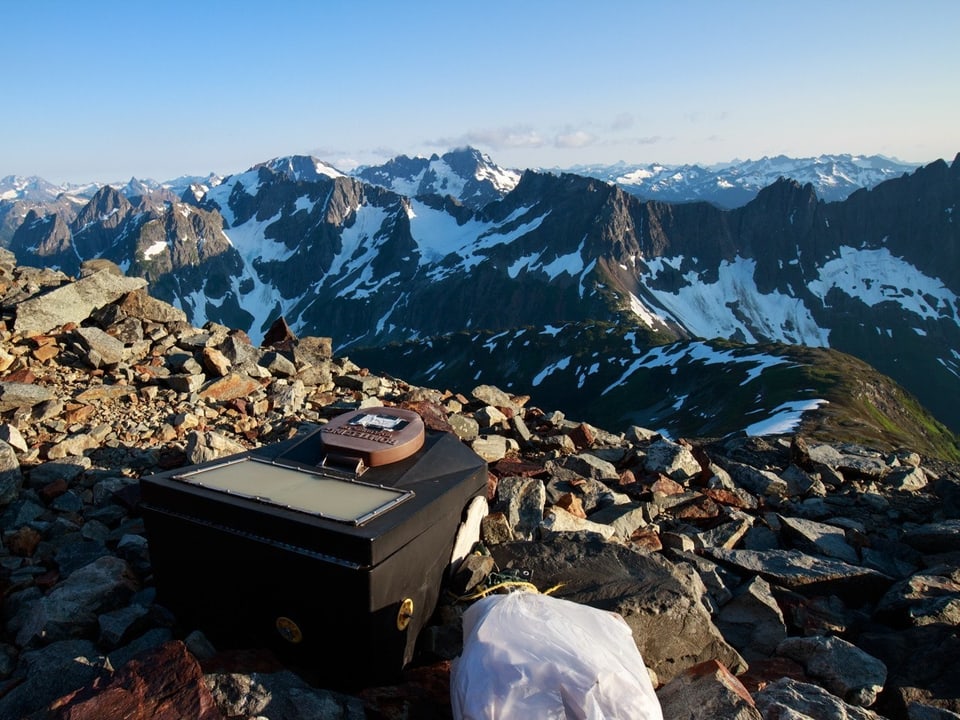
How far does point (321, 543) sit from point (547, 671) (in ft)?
5.49

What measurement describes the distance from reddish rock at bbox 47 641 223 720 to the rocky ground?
0.01m

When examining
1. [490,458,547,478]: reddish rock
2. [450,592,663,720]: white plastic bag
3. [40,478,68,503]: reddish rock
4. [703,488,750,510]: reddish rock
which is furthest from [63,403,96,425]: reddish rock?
[703,488,750,510]: reddish rock

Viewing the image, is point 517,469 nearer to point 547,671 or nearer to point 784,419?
point 547,671

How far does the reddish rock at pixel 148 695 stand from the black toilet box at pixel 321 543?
2.32 ft

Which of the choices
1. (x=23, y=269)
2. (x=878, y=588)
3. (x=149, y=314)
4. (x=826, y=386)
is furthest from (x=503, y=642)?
(x=826, y=386)

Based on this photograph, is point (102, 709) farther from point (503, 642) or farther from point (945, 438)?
point (945, 438)

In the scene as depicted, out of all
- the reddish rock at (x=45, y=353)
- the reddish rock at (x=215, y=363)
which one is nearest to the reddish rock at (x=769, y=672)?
the reddish rock at (x=215, y=363)

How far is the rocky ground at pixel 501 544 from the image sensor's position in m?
4.27

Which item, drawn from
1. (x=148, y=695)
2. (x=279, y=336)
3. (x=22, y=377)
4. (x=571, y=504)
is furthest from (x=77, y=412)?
(x=279, y=336)

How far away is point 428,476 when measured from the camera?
17.2 feet

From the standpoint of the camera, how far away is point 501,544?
6105 mm

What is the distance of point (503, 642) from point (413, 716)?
0.94 meters

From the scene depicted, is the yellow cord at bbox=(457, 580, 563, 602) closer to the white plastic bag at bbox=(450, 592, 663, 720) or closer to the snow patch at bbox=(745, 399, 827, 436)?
the white plastic bag at bbox=(450, 592, 663, 720)

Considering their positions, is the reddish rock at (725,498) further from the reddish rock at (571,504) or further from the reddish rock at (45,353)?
the reddish rock at (45,353)
